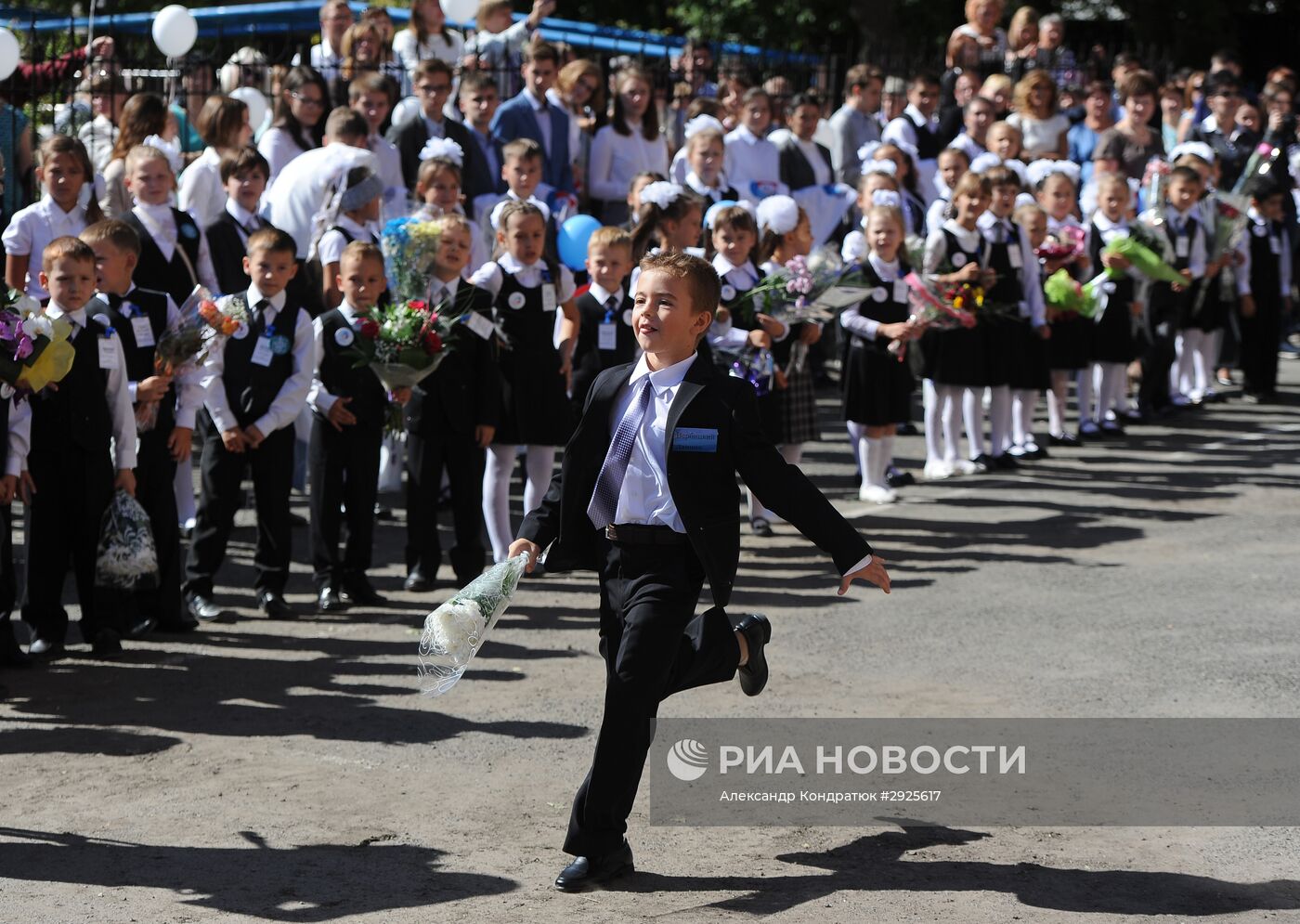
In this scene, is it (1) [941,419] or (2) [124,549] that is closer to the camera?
(2) [124,549]

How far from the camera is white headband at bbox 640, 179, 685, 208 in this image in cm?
994

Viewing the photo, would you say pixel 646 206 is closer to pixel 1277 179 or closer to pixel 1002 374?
pixel 1002 374

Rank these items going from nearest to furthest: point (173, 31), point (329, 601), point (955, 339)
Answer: point (329, 601)
point (955, 339)
point (173, 31)

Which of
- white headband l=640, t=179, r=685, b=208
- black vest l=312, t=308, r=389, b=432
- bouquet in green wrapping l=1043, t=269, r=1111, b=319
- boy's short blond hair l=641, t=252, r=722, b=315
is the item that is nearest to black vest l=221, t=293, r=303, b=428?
black vest l=312, t=308, r=389, b=432

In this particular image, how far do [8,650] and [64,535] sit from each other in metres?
0.54

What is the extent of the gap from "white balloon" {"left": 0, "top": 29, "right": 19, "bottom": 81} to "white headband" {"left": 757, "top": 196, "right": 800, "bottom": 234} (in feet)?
14.3

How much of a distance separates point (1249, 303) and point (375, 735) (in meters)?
11.9

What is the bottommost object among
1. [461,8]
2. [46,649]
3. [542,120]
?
[46,649]

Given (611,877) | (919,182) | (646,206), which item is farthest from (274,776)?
(919,182)

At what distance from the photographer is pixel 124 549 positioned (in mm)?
7590

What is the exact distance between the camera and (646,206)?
9961 millimetres

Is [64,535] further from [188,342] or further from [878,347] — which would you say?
→ [878,347]

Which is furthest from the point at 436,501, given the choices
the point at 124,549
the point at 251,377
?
the point at 124,549

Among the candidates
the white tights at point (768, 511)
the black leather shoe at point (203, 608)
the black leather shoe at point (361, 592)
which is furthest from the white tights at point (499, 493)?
the white tights at point (768, 511)
